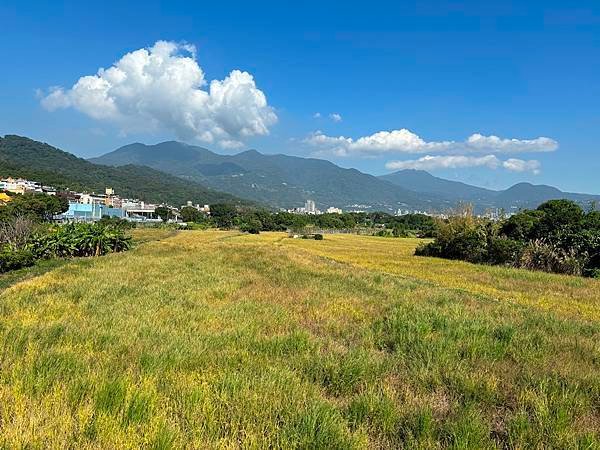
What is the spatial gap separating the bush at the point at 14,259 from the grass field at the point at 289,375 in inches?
587

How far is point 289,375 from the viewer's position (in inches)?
205

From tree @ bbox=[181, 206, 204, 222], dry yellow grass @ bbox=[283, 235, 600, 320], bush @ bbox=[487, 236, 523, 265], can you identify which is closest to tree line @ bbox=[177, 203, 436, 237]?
tree @ bbox=[181, 206, 204, 222]

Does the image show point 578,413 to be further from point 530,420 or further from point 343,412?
point 343,412

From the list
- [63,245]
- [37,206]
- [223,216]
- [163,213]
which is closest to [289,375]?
[63,245]

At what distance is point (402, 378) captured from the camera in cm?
567

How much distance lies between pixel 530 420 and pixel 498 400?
625 millimetres

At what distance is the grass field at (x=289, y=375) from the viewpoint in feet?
12.8

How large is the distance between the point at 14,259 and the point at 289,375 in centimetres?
2507

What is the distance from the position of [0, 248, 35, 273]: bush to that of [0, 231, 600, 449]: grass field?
48.9 ft

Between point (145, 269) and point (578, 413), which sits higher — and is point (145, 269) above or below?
below

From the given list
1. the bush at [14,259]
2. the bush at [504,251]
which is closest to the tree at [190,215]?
the bush at [14,259]

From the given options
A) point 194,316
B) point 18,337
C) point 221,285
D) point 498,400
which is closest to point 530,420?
point 498,400

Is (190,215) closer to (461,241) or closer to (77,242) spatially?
(77,242)

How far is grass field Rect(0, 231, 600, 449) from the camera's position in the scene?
154 inches
